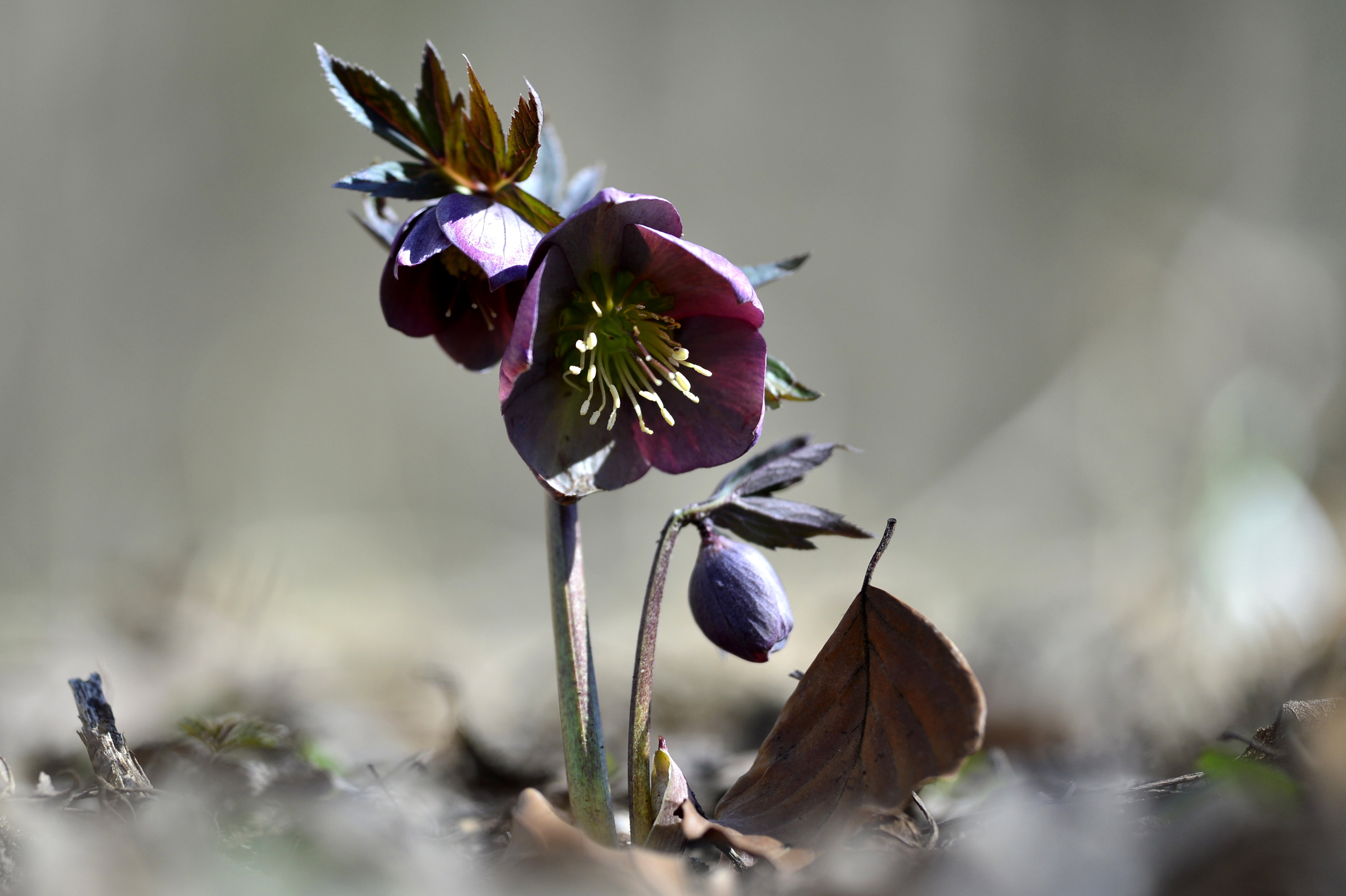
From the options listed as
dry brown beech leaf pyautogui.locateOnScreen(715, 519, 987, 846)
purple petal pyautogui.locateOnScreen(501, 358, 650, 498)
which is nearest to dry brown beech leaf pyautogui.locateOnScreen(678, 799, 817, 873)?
dry brown beech leaf pyautogui.locateOnScreen(715, 519, 987, 846)

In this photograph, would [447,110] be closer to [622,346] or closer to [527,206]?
[527,206]

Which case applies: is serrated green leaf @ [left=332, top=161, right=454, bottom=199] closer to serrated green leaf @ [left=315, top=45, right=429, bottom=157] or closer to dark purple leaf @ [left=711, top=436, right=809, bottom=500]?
serrated green leaf @ [left=315, top=45, right=429, bottom=157]

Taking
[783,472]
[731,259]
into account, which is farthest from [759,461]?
[731,259]

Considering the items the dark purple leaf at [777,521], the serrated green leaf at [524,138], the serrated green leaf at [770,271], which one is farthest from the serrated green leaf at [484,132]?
the dark purple leaf at [777,521]

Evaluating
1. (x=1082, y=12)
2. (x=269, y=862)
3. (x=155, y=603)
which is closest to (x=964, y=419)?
(x=1082, y=12)

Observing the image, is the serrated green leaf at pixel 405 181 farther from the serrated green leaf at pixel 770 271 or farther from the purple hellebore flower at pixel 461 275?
the serrated green leaf at pixel 770 271

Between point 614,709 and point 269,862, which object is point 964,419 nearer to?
point 614,709
